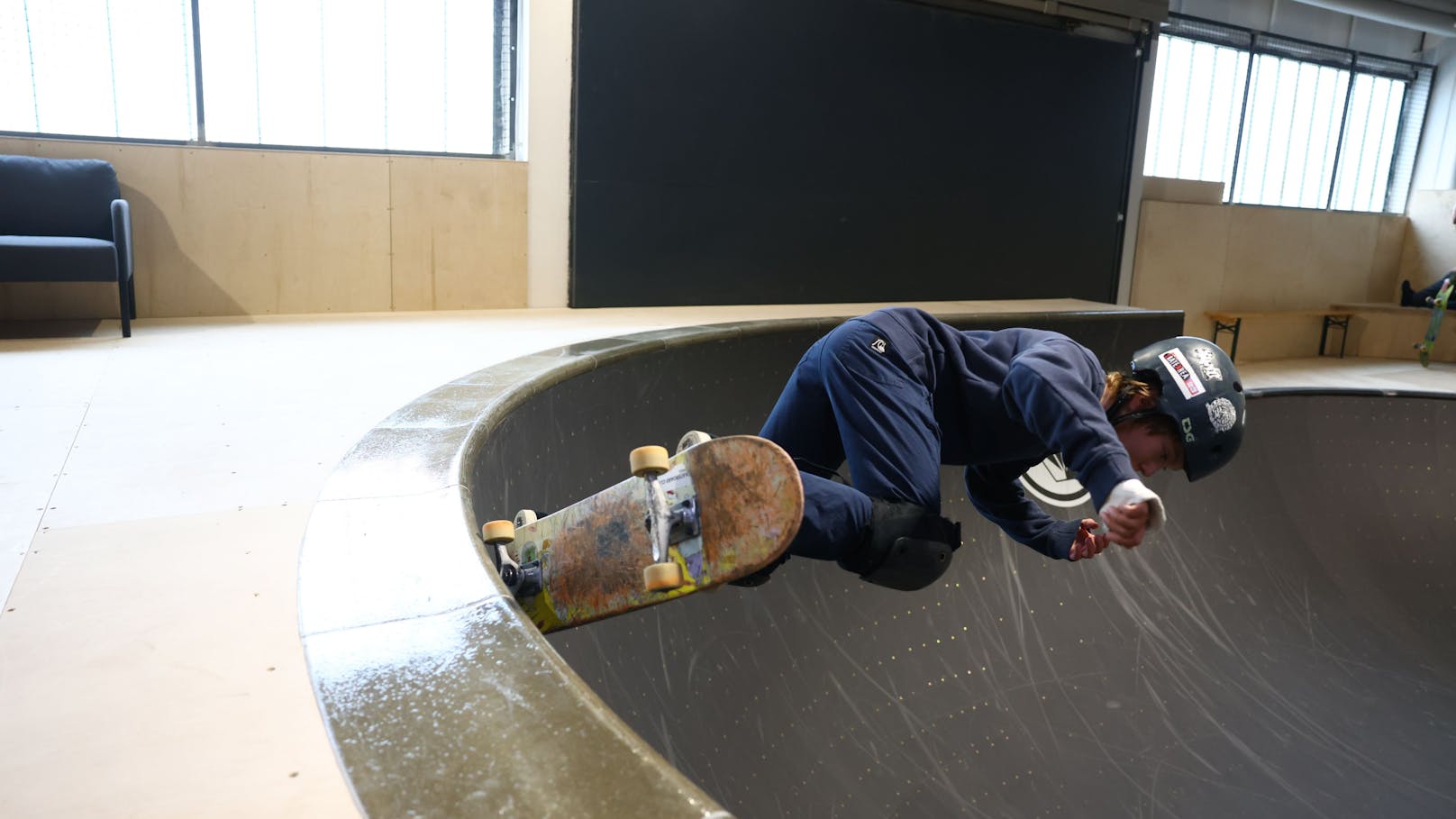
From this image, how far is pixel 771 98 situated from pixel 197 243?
3.68 m

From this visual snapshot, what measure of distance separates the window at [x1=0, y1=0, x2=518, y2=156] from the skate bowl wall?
2.95m

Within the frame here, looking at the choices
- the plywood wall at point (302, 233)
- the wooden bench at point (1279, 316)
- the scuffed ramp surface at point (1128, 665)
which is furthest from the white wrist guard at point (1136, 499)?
the wooden bench at point (1279, 316)

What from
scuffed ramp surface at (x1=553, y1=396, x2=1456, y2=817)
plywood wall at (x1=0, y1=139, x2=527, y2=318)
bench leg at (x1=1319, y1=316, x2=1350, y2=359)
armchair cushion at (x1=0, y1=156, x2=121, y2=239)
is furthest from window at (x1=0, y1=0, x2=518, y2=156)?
bench leg at (x1=1319, y1=316, x2=1350, y2=359)

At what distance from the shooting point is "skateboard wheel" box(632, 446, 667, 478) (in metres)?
1.46

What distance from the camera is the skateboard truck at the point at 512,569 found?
1695mm

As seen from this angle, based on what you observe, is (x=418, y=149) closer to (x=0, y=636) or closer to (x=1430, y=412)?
(x=0, y=636)

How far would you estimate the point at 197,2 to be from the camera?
16.4ft

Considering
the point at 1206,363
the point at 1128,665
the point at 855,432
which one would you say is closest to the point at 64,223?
the point at 855,432

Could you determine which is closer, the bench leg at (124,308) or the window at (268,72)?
the bench leg at (124,308)

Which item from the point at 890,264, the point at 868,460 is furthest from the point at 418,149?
the point at 868,460

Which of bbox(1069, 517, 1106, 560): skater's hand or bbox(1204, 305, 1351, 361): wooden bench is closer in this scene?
bbox(1069, 517, 1106, 560): skater's hand

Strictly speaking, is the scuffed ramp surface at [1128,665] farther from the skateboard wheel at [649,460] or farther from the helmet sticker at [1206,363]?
the helmet sticker at [1206,363]

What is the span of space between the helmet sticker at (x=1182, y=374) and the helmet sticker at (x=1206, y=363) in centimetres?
3

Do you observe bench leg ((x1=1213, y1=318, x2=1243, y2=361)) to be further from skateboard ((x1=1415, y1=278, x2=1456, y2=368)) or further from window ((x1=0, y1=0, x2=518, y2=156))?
window ((x1=0, y1=0, x2=518, y2=156))
